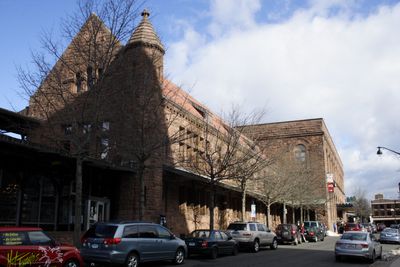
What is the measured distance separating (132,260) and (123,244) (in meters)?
0.74

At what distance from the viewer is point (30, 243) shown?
40.9 feet

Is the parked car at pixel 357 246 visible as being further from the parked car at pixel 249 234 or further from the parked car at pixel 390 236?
the parked car at pixel 390 236

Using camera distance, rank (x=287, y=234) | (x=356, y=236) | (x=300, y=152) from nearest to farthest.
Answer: (x=356, y=236) < (x=287, y=234) < (x=300, y=152)

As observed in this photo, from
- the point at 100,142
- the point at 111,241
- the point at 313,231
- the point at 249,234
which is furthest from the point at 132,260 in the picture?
the point at 313,231

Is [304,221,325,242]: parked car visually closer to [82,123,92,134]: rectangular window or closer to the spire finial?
the spire finial

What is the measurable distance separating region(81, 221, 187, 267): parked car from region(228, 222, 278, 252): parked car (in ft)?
30.7

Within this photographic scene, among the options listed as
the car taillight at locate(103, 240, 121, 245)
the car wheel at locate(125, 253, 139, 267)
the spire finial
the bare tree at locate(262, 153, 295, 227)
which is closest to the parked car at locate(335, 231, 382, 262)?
the car wheel at locate(125, 253, 139, 267)

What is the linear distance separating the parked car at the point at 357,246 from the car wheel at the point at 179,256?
7.46 m

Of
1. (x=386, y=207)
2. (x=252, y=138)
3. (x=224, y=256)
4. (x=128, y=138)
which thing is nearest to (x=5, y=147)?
(x=128, y=138)

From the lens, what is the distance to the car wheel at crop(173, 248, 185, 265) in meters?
18.5

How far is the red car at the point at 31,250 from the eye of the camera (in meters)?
11.8

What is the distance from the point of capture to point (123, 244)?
15.8m

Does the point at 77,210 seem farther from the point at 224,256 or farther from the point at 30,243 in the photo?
the point at 224,256

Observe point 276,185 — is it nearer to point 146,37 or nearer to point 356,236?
point 356,236
